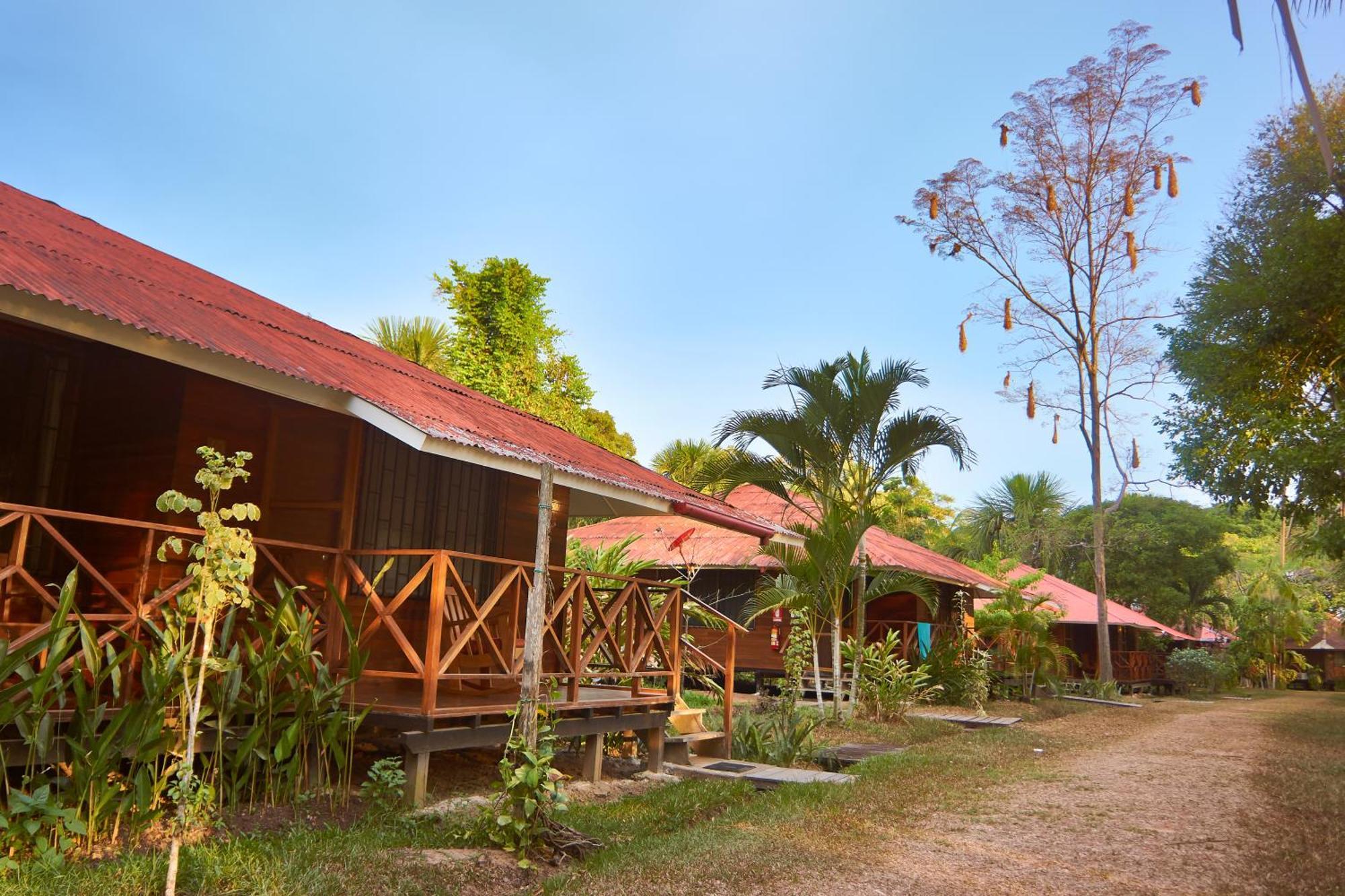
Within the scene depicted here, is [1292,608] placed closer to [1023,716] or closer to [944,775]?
[1023,716]

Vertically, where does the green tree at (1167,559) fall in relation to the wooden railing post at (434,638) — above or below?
above

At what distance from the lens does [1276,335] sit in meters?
15.1

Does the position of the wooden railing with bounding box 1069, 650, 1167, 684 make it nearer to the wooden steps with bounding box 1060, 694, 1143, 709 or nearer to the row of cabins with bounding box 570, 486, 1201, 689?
the wooden steps with bounding box 1060, 694, 1143, 709

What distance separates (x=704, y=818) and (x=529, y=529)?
393 centimetres

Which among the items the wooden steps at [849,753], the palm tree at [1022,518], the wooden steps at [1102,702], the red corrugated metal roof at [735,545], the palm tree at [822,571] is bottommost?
the wooden steps at [1102,702]

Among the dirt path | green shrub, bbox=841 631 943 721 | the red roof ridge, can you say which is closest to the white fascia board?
the red roof ridge

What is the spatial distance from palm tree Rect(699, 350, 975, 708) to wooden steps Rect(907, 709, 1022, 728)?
8.89 feet

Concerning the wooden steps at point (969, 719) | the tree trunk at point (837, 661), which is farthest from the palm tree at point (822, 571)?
the wooden steps at point (969, 719)

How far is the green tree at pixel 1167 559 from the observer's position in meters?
38.8

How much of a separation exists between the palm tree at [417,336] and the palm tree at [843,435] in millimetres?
14552

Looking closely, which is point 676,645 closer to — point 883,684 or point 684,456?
point 883,684

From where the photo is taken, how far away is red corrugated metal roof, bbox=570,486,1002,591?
1986 cm

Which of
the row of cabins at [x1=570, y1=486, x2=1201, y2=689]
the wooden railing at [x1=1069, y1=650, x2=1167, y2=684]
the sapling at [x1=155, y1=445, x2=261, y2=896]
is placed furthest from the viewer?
the wooden railing at [x1=1069, y1=650, x2=1167, y2=684]

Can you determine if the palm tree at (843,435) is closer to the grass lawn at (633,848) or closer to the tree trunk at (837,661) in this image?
the tree trunk at (837,661)
